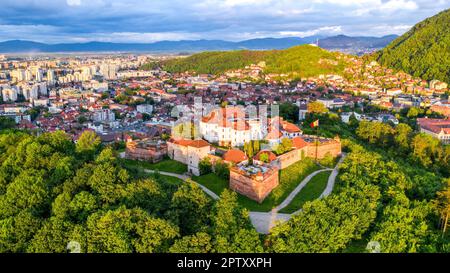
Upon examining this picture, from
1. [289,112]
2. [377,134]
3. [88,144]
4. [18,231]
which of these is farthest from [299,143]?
[18,231]

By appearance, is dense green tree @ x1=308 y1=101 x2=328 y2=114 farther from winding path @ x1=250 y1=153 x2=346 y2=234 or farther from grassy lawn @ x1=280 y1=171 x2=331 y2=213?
winding path @ x1=250 y1=153 x2=346 y2=234

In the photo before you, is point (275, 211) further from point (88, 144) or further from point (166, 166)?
point (88, 144)

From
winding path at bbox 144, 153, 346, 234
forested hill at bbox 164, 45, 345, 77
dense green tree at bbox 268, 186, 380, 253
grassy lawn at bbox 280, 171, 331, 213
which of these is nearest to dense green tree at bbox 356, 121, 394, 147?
winding path at bbox 144, 153, 346, 234

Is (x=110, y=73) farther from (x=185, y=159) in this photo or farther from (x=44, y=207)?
(x=44, y=207)

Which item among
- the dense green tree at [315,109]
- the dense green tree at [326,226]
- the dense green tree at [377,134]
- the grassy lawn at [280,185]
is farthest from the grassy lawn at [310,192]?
the dense green tree at [315,109]

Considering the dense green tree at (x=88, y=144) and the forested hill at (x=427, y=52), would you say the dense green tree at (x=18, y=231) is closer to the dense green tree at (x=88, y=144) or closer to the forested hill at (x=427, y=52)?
the dense green tree at (x=88, y=144)
